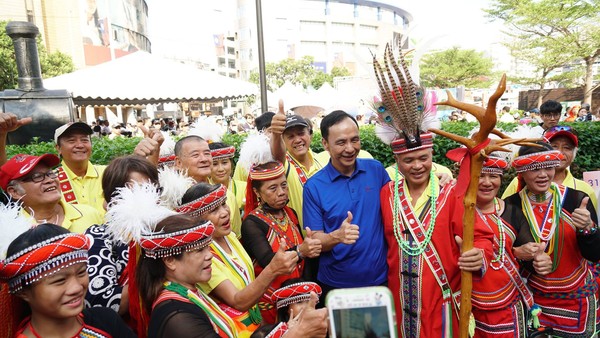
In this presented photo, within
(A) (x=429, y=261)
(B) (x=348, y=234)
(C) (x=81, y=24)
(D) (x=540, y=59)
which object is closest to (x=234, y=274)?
(B) (x=348, y=234)

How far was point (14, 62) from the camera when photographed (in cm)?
2073

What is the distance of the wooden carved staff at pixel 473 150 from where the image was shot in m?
2.05

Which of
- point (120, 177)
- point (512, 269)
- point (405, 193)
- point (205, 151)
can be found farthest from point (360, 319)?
point (205, 151)

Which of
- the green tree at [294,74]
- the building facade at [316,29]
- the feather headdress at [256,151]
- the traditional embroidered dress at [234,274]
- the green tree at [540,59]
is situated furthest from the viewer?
the building facade at [316,29]

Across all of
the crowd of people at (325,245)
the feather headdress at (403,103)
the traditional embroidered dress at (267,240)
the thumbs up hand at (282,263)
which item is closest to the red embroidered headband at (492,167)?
the crowd of people at (325,245)

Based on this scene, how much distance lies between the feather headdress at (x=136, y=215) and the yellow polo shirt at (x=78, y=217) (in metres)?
0.68

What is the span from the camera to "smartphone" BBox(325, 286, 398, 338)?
144 centimetres

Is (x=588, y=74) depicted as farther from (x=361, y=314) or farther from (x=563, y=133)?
(x=361, y=314)

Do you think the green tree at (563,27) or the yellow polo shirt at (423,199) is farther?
the green tree at (563,27)

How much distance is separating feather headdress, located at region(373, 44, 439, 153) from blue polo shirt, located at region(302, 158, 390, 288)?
0.41 metres

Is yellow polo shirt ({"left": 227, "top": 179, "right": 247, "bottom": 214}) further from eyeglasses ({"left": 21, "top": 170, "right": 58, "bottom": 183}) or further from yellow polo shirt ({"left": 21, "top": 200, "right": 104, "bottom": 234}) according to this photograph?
eyeglasses ({"left": 21, "top": 170, "right": 58, "bottom": 183})

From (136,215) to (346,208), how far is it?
133 cm

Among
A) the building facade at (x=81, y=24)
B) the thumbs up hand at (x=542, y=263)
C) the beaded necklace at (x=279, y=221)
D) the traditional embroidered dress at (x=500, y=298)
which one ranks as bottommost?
the traditional embroidered dress at (x=500, y=298)

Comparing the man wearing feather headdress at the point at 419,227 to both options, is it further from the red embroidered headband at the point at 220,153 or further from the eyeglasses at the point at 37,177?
the eyeglasses at the point at 37,177
